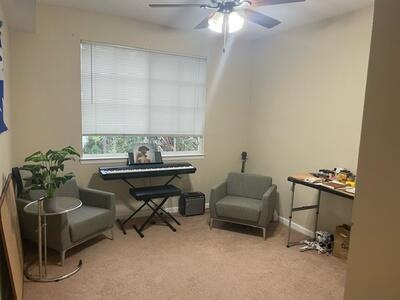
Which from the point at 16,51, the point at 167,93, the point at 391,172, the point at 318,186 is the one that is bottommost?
the point at 318,186

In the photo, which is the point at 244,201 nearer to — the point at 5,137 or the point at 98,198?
the point at 98,198

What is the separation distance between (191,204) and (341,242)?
6.38ft

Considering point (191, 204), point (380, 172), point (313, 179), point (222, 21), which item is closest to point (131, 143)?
point (191, 204)

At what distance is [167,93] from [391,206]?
11.2 ft

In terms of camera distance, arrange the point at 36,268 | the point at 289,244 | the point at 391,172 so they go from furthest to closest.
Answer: the point at 289,244 < the point at 36,268 < the point at 391,172

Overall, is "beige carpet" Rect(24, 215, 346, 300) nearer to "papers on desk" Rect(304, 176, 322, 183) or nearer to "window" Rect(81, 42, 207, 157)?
"papers on desk" Rect(304, 176, 322, 183)

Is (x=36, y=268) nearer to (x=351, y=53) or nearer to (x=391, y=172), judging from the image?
(x=391, y=172)

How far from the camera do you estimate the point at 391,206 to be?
1.08 m

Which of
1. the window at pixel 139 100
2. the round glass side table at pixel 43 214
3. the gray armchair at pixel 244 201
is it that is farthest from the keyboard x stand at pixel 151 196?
the round glass side table at pixel 43 214

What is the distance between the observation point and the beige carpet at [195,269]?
94.2 inches

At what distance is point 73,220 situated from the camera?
111 inches

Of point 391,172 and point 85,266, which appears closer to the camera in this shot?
point 391,172

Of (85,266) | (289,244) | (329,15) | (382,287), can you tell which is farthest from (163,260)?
(329,15)

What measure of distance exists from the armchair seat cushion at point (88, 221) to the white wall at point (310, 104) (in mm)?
2387
